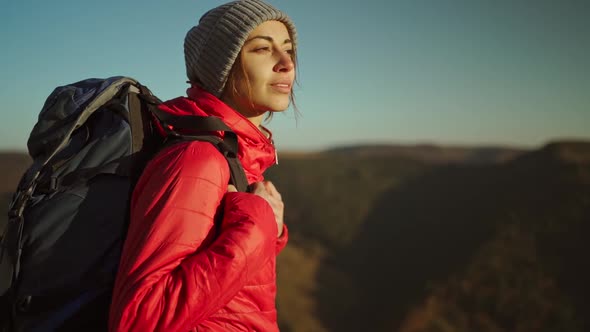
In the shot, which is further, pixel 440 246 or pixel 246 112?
pixel 440 246

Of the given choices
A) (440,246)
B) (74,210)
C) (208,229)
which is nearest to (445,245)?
(440,246)

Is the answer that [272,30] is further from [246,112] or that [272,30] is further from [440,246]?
[440,246]

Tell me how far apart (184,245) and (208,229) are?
11cm

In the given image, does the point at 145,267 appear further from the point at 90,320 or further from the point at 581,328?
the point at 581,328

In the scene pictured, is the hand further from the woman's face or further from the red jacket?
the woman's face

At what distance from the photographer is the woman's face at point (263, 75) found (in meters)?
2.16

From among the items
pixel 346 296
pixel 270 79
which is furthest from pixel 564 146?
pixel 270 79

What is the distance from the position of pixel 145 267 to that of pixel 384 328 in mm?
16256

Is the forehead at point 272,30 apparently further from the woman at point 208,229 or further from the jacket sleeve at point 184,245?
the jacket sleeve at point 184,245

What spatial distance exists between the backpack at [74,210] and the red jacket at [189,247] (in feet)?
0.40

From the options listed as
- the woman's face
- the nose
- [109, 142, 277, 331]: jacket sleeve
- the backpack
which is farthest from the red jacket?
the nose

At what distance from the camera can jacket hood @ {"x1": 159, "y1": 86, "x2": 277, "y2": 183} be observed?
2.02m

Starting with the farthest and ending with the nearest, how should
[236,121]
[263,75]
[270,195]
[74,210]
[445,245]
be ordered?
[445,245]
[263,75]
[236,121]
[270,195]
[74,210]

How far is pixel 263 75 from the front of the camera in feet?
7.09
